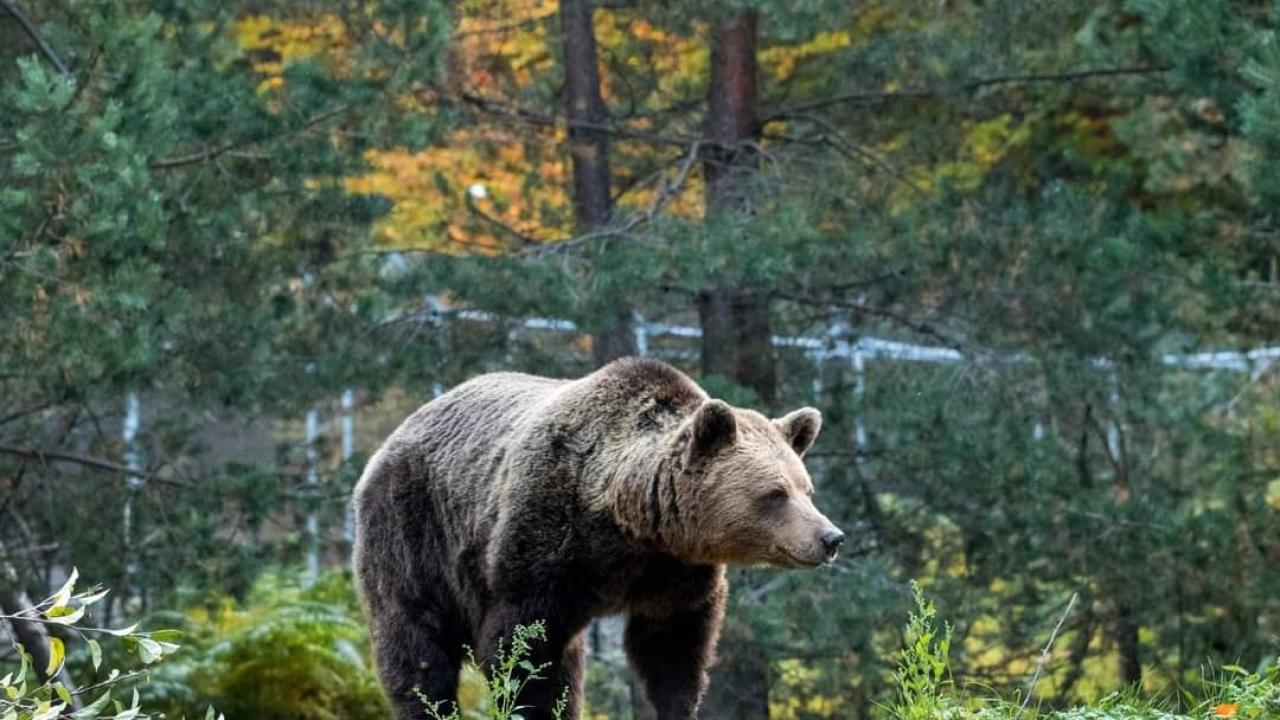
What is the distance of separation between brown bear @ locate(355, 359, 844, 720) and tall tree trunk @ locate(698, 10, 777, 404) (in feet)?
18.0

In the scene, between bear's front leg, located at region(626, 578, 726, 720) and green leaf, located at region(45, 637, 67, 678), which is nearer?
green leaf, located at region(45, 637, 67, 678)

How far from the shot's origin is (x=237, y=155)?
11398mm

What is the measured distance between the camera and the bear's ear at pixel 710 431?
6.64 metres

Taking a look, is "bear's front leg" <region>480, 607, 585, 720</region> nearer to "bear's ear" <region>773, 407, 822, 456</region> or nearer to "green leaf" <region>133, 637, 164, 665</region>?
"bear's ear" <region>773, 407, 822, 456</region>

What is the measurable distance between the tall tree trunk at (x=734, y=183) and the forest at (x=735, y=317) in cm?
4

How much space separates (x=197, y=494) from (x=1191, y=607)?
707cm

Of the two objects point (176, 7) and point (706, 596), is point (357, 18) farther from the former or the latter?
point (706, 596)

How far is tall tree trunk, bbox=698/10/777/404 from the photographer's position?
13.5 m

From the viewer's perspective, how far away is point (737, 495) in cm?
672

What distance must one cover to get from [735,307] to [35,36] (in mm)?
5219

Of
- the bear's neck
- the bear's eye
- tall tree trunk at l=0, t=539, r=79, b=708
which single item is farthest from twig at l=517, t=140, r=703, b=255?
the bear's eye

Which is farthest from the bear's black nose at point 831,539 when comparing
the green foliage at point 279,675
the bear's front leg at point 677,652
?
the green foliage at point 279,675

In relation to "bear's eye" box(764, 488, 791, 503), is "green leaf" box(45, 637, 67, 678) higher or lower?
higher

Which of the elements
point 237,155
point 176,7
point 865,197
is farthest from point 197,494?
point 865,197
